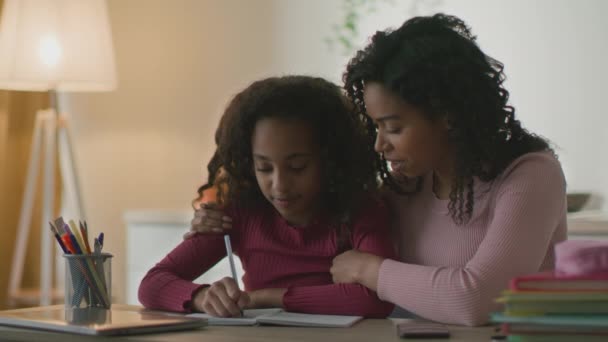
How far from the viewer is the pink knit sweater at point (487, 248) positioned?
1.36m

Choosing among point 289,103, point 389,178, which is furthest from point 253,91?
point 389,178

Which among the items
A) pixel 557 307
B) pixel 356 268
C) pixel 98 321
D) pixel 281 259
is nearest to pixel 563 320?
pixel 557 307

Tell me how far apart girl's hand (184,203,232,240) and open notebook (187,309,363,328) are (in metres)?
0.29

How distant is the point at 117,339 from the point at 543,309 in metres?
0.56

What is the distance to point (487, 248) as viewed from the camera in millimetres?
1391

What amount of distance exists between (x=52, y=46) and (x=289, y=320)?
2.09 metres

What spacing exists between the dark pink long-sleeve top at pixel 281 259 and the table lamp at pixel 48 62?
1602 millimetres

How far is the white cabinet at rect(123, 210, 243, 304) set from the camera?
300 centimetres

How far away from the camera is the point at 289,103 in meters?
1.67

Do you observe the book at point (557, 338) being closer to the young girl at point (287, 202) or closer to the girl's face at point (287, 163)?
the young girl at point (287, 202)

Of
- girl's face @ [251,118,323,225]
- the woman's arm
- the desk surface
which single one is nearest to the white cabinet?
the woman's arm

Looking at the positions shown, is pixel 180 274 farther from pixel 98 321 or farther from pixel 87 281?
pixel 98 321

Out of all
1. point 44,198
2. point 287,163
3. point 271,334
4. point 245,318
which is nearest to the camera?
point 271,334

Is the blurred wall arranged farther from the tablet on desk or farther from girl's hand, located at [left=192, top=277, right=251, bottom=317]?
the tablet on desk
